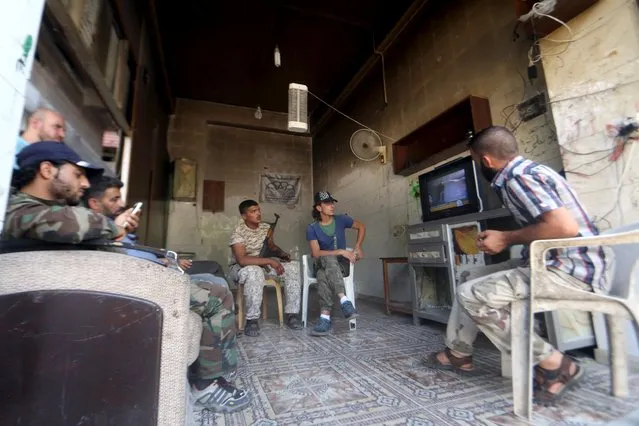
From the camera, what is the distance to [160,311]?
0.79 m

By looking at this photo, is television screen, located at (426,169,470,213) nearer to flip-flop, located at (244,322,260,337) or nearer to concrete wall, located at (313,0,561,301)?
concrete wall, located at (313,0,561,301)

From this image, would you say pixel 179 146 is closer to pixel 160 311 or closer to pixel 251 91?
pixel 251 91

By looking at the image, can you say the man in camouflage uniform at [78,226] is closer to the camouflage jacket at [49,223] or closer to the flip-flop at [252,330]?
the camouflage jacket at [49,223]

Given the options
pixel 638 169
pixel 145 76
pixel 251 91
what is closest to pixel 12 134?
pixel 638 169

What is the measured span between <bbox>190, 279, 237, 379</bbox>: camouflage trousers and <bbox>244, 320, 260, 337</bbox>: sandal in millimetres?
989

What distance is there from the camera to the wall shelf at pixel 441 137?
8.23 ft

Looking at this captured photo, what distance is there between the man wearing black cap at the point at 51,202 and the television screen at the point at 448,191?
7.45 ft

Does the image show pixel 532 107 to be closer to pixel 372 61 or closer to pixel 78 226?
pixel 372 61

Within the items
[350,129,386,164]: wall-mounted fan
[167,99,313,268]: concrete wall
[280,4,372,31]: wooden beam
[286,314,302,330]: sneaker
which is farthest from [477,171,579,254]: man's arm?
[167,99,313,268]: concrete wall

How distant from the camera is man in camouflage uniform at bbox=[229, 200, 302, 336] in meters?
2.41

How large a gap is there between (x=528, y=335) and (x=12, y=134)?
64.5 inches

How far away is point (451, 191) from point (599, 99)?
106 cm

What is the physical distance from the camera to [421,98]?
3.35 metres

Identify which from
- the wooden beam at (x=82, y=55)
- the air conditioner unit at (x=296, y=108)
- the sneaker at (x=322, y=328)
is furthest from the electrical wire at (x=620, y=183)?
the wooden beam at (x=82, y=55)
